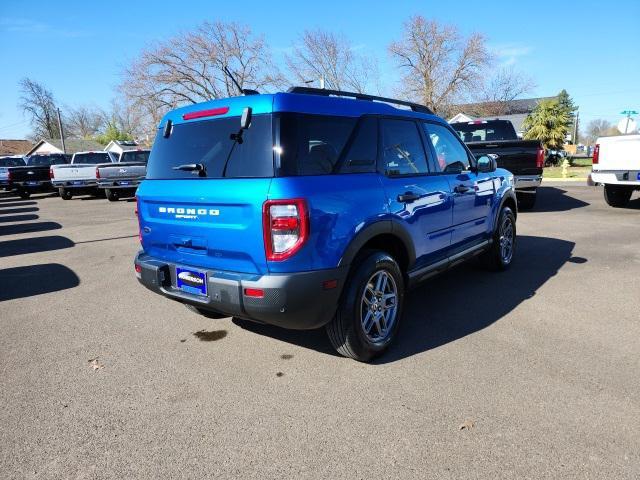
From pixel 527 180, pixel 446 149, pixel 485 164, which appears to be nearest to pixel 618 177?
pixel 527 180

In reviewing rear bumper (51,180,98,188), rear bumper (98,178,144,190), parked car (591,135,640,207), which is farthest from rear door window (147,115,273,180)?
rear bumper (51,180,98,188)

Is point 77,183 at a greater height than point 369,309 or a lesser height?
greater

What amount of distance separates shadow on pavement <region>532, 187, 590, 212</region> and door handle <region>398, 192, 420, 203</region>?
876 cm

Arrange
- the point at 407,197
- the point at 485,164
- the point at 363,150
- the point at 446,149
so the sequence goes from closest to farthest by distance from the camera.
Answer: the point at 363,150 → the point at 407,197 → the point at 446,149 → the point at 485,164

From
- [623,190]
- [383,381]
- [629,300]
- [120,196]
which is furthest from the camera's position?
[120,196]

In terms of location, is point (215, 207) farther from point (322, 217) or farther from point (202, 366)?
point (202, 366)

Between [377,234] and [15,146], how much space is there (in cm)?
9810

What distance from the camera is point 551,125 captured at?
36500 mm

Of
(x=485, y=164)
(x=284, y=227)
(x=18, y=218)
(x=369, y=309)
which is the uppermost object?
(x=485, y=164)

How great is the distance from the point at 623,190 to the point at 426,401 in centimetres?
1104

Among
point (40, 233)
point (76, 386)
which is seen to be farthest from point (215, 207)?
point (40, 233)

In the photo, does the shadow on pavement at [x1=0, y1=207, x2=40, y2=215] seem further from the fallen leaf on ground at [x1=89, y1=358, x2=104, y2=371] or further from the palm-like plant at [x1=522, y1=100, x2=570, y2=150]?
the palm-like plant at [x1=522, y1=100, x2=570, y2=150]

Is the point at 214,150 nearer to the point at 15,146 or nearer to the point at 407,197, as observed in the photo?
the point at 407,197

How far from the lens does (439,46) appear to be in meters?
37.2
